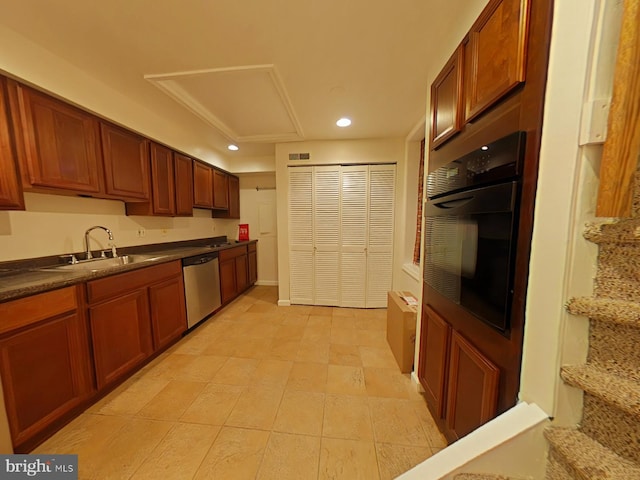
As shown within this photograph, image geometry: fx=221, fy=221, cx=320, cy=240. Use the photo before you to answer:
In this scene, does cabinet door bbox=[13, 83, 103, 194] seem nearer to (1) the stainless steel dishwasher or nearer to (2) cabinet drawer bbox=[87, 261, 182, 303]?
(2) cabinet drawer bbox=[87, 261, 182, 303]

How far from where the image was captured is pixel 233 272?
3.56 m

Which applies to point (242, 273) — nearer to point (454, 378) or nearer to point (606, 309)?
point (454, 378)

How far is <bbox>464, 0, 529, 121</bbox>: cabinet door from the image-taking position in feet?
2.56

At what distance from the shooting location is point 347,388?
5.73 feet

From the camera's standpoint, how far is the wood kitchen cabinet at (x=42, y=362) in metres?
1.16

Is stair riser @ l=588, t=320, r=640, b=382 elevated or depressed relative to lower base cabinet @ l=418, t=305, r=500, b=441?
elevated

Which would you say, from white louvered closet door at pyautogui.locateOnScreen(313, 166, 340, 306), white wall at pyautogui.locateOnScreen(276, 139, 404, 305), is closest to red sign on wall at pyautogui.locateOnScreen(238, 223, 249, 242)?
white wall at pyautogui.locateOnScreen(276, 139, 404, 305)

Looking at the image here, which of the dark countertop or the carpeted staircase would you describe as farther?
the dark countertop

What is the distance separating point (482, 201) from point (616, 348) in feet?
1.90

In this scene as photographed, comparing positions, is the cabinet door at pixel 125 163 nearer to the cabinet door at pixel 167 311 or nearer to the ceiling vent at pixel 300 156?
the cabinet door at pixel 167 311

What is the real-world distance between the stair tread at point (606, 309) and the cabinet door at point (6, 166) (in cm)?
280

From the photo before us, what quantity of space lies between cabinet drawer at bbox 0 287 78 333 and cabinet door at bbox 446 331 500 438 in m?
2.32

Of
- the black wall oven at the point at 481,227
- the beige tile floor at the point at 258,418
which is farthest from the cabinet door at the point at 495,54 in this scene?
the beige tile floor at the point at 258,418

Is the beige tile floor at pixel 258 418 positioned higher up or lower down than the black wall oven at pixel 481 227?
lower down
